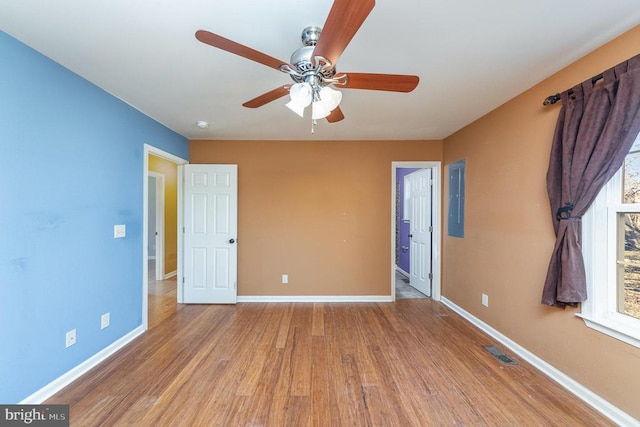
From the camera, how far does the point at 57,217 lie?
1.87m

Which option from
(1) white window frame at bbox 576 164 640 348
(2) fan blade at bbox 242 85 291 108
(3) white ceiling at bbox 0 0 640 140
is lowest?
(1) white window frame at bbox 576 164 640 348

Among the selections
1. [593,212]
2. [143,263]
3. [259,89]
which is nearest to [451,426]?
[593,212]

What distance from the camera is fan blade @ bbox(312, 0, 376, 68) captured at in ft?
3.12

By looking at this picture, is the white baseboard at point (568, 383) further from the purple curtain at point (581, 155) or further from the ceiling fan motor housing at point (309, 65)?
the ceiling fan motor housing at point (309, 65)

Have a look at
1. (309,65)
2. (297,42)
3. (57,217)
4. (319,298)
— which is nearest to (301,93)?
(309,65)

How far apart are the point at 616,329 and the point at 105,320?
3.78m

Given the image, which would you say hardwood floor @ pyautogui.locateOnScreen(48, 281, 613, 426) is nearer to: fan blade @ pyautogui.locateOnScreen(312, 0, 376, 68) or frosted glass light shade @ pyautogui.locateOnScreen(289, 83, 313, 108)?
frosted glass light shade @ pyautogui.locateOnScreen(289, 83, 313, 108)

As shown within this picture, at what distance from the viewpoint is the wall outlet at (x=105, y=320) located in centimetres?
226

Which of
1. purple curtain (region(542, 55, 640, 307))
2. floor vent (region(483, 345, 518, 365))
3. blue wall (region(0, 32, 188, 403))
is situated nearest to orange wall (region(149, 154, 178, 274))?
blue wall (region(0, 32, 188, 403))

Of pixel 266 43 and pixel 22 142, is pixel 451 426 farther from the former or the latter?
pixel 22 142

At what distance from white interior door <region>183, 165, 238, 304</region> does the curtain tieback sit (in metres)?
3.45

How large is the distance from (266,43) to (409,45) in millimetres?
914
